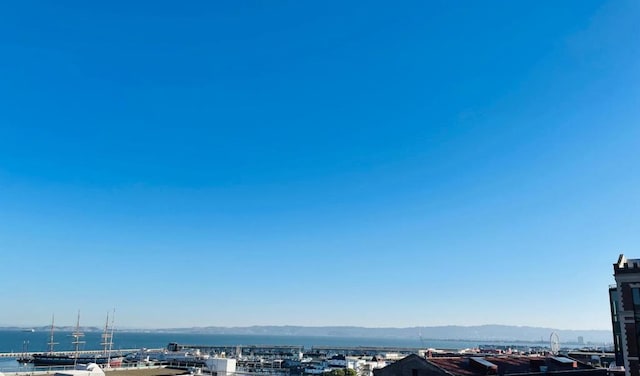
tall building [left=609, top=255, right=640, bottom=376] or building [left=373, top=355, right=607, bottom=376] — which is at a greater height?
tall building [left=609, top=255, right=640, bottom=376]

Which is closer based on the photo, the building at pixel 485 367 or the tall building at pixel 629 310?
the tall building at pixel 629 310

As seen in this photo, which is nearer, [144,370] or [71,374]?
[71,374]

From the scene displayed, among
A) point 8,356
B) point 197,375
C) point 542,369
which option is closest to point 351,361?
point 197,375

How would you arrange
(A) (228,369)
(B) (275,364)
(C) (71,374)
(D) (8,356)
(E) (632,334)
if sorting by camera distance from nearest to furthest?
(E) (632,334), (C) (71,374), (A) (228,369), (B) (275,364), (D) (8,356)

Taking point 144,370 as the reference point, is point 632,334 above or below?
above

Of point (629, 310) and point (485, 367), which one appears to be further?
point (485, 367)

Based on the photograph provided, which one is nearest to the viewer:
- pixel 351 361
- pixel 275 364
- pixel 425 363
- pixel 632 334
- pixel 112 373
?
pixel 632 334

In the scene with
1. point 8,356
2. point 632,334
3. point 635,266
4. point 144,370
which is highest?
point 635,266

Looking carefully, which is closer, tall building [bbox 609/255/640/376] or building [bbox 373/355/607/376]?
tall building [bbox 609/255/640/376]

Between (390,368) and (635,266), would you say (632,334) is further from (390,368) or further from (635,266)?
(390,368)

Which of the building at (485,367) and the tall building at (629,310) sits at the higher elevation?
the tall building at (629,310)

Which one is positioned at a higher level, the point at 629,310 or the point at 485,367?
the point at 629,310
